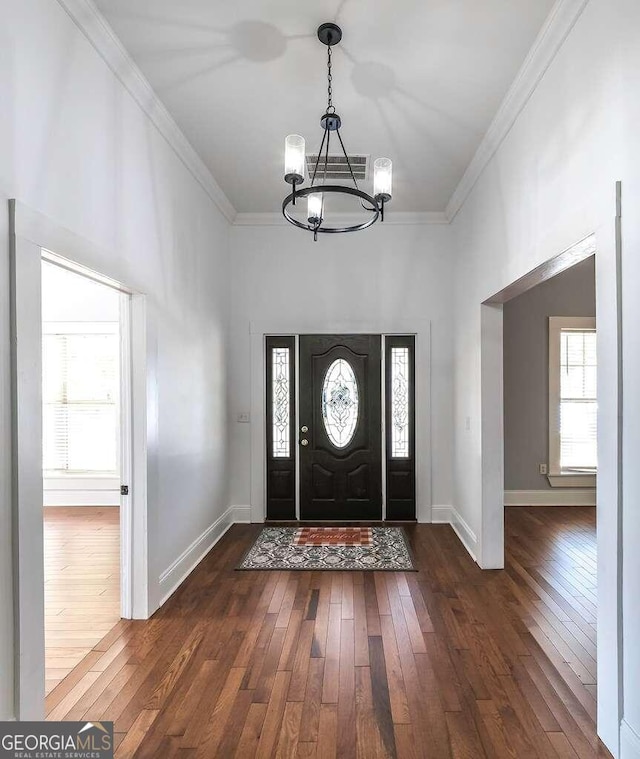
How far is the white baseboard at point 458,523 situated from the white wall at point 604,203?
2039 mm

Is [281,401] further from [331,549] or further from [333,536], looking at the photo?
[331,549]

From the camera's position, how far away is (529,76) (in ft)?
8.54

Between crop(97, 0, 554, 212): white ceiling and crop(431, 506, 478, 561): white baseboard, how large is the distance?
3.10 m

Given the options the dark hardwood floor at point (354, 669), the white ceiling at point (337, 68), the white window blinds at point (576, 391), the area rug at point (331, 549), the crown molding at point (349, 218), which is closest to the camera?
the dark hardwood floor at point (354, 669)

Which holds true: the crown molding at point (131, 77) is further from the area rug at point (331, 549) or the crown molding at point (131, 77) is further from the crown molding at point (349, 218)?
the area rug at point (331, 549)

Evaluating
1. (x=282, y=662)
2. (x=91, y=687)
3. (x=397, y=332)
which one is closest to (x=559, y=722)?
(x=282, y=662)

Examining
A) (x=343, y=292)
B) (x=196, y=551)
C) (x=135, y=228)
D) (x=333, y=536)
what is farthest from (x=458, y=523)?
(x=135, y=228)

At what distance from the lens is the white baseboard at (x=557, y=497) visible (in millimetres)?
5605

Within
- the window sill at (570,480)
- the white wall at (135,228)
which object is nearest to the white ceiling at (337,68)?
the white wall at (135,228)

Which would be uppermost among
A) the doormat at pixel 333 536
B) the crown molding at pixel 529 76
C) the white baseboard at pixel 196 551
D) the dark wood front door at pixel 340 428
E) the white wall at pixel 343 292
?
the crown molding at pixel 529 76

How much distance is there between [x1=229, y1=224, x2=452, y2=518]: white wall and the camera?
196 inches

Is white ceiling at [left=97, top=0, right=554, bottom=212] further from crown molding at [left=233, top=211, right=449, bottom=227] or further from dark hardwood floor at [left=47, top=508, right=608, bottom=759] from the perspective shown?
dark hardwood floor at [left=47, top=508, right=608, bottom=759]

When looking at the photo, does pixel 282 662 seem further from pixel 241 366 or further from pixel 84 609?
pixel 241 366

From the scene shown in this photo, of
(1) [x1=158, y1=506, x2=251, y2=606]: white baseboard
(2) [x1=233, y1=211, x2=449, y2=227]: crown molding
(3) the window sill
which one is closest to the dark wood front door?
(1) [x1=158, y1=506, x2=251, y2=606]: white baseboard
